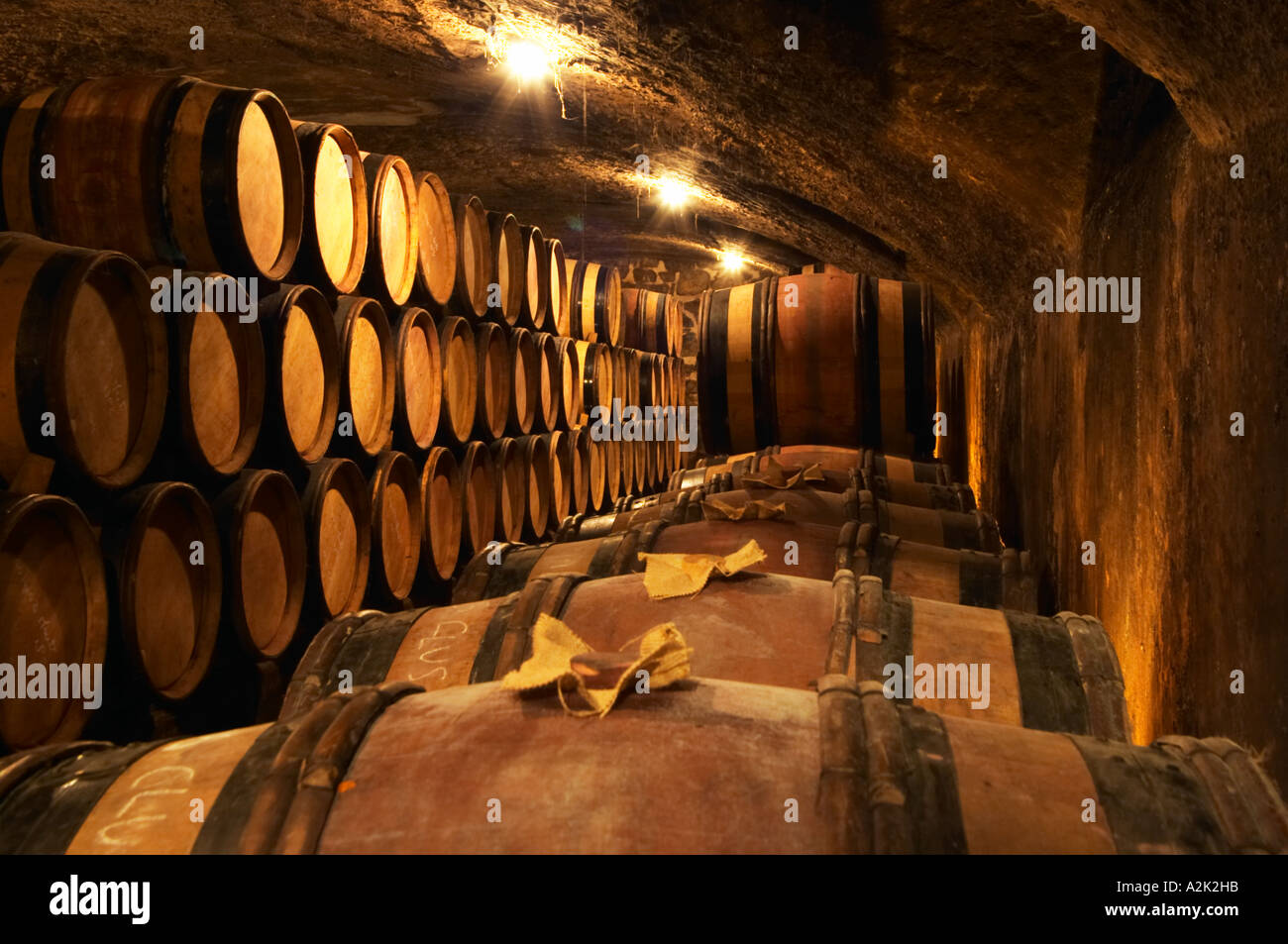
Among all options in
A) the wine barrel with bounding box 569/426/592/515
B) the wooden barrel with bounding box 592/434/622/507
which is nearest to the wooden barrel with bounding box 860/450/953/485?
the wine barrel with bounding box 569/426/592/515

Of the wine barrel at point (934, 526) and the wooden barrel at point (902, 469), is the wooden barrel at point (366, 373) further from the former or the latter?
the wooden barrel at point (902, 469)

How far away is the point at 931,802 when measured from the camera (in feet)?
4.57

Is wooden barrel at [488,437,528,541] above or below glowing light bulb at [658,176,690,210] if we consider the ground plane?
below

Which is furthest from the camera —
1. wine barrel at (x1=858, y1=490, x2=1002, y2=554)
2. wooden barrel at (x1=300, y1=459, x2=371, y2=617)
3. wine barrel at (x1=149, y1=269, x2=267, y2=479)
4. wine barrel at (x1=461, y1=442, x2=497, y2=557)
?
wine barrel at (x1=461, y1=442, x2=497, y2=557)

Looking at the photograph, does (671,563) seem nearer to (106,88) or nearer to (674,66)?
(106,88)

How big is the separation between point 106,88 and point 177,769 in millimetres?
2189

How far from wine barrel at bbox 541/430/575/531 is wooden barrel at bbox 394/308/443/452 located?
1.62 metres

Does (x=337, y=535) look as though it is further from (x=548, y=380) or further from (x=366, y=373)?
(x=548, y=380)

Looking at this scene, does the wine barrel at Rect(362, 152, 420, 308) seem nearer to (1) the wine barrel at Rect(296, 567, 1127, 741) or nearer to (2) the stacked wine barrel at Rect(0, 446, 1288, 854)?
(1) the wine barrel at Rect(296, 567, 1127, 741)

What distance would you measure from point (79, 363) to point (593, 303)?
5.85 m

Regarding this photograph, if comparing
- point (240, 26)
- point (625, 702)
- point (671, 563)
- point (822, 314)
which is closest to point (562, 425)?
point (822, 314)

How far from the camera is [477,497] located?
16.9 ft

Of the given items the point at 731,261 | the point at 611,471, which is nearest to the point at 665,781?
the point at 611,471

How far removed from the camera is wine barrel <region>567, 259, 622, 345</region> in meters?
7.38
